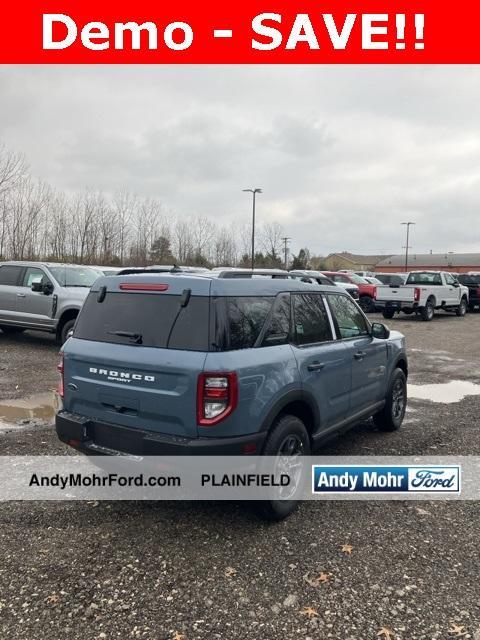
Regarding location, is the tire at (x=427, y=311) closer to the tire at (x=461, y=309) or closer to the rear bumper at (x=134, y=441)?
the tire at (x=461, y=309)

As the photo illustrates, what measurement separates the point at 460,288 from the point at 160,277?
836 inches

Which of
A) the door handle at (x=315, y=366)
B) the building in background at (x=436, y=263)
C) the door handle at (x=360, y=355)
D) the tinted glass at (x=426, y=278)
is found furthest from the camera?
the building in background at (x=436, y=263)

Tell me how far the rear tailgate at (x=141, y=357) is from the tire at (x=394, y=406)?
10.1 ft

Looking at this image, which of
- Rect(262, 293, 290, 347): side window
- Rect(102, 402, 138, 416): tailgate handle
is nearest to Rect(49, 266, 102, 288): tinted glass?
Rect(102, 402, 138, 416): tailgate handle

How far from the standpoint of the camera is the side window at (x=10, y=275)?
461 inches

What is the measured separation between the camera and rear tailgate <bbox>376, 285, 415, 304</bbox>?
63.6 ft

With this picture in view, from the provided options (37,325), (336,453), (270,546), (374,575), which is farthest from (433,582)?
(37,325)

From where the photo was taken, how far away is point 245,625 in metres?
2.82

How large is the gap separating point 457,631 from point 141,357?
246 cm

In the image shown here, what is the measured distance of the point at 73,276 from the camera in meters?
11.6

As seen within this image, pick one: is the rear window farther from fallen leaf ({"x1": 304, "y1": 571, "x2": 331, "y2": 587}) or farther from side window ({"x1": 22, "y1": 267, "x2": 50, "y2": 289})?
side window ({"x1": 22, "y1": 267, "x2": 50, "y2": 289})

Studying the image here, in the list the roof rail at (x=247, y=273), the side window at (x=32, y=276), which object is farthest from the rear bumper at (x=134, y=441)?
the side window at (x=32, y=276)

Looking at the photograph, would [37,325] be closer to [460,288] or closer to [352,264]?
[460,288]

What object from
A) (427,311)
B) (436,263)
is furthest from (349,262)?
(427,311)
